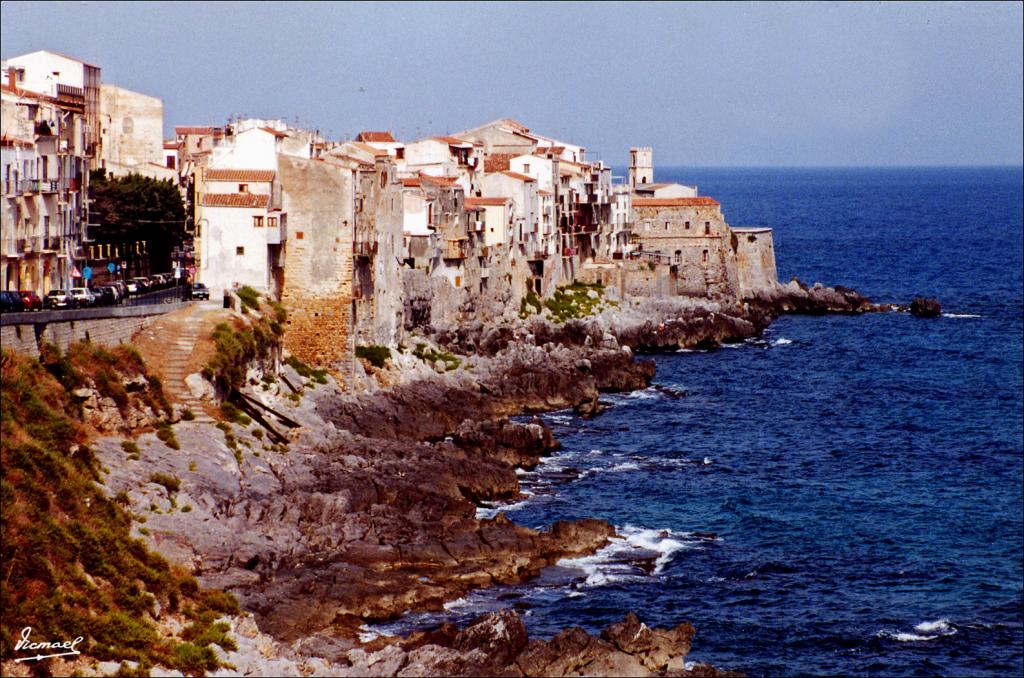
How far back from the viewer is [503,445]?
6378 centimetres

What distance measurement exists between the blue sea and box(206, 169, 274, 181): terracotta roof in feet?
53.7

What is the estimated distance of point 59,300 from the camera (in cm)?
5328

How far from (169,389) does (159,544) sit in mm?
11712

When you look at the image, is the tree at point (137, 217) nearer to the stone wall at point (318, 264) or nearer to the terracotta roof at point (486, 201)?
the stone wall at point (318, 264)

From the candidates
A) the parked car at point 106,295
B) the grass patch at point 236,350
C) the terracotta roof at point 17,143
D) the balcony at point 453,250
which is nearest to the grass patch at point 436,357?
the balcony at point 453,250

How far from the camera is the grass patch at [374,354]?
232 feet

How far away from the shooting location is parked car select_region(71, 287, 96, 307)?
54656mm

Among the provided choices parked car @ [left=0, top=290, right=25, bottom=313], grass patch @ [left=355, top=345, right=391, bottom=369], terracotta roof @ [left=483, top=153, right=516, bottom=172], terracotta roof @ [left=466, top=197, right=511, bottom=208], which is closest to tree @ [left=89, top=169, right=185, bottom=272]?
grass patch @ [left=355, top=345, right=391, bottom=369]

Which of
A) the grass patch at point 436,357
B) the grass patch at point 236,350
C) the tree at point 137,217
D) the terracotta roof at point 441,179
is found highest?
the terracotta roof at point 441,179

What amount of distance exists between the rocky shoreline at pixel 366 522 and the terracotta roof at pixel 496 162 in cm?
3817

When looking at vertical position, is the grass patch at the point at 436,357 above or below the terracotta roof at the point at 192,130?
below

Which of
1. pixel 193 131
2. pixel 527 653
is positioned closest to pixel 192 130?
pixel 193 131

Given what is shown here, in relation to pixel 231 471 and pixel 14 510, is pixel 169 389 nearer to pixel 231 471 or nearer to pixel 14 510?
pixel 231 471

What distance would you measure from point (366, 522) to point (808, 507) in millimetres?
17260
